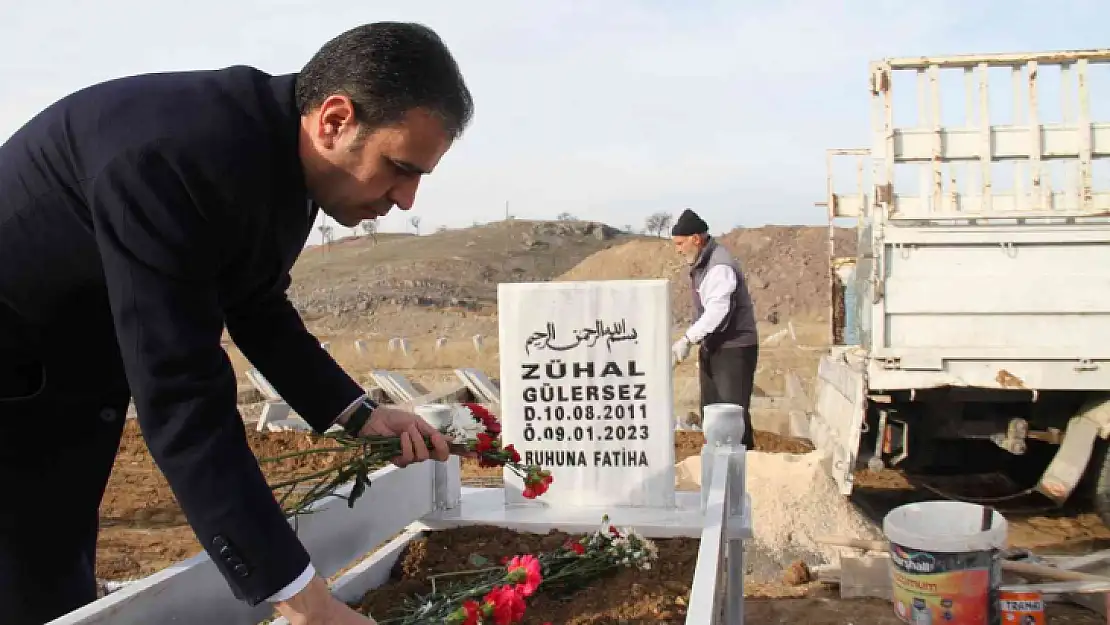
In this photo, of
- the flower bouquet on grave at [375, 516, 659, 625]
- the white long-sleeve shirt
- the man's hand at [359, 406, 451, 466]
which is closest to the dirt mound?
the white long-sleeve shirt

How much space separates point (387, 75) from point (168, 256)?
1.39ft

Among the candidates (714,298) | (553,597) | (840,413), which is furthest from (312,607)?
(840,413)

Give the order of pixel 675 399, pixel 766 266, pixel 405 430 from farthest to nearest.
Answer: pixel 766 266 < pixel 675 399 < pixel 405 430

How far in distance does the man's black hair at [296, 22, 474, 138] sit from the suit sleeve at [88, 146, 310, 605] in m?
0.28

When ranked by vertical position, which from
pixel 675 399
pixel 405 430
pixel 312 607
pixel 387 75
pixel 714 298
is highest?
pixel 387 75

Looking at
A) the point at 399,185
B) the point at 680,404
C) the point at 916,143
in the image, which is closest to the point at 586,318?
the point at 399,185

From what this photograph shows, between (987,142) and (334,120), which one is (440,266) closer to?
(987,142)

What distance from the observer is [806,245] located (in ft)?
93.0

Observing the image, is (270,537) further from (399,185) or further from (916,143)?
(916,143)

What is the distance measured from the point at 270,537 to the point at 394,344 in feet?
57.2

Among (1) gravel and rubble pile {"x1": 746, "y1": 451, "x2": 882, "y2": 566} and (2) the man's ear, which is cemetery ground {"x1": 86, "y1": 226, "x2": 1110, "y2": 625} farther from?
(2) the man's ear

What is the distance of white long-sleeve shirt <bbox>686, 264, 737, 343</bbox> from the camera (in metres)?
6.02

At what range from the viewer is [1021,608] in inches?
150

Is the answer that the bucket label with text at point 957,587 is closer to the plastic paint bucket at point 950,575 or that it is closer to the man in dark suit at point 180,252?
the plastic paint bucket at point 950,575
